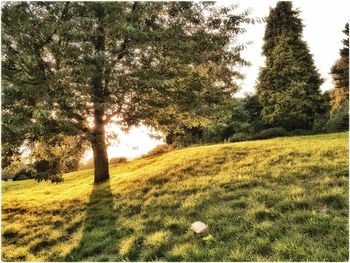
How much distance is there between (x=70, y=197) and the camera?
50.4 feet

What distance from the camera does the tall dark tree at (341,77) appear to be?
42891 millimetres

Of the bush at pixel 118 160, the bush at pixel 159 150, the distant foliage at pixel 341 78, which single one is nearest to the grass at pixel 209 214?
the bush at pixel 159 150

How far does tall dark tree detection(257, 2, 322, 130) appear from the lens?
3120 centimetres

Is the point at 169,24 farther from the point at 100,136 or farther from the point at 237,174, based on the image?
the point at 237,174

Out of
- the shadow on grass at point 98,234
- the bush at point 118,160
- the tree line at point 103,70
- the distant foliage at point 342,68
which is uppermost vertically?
the distant foliage at point 342,68

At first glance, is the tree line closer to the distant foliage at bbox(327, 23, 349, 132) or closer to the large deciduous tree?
the large deciduous tree

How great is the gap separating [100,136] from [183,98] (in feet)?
12.7

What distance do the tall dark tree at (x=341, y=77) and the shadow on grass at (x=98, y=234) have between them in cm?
3858

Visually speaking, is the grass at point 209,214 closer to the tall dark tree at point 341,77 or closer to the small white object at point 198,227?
the small white object at point 198,227

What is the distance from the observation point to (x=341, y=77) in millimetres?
43781

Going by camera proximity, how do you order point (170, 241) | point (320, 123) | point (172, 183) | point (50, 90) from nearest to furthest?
point (170, 241) → point (50, 90) → point (172, 183) → point (320, 123)

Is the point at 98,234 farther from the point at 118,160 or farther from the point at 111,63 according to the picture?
the point at 118,160

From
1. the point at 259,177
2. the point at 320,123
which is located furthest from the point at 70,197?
the point at 320,123

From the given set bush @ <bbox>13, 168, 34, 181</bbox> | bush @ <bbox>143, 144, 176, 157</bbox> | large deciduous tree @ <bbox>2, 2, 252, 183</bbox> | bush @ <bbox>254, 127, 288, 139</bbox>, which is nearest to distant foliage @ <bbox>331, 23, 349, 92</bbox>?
bush @ <bbox>254, 127, 288, 139</bbox>
